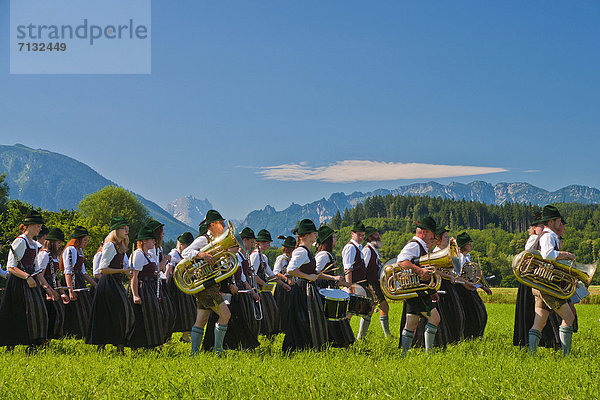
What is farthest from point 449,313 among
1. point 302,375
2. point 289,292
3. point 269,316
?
point 302,375

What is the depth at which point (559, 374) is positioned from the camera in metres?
6.72

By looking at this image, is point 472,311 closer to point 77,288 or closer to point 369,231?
point 369,231

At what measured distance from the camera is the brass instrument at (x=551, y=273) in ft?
27.2

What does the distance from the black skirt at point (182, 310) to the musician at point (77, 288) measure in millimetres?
1549

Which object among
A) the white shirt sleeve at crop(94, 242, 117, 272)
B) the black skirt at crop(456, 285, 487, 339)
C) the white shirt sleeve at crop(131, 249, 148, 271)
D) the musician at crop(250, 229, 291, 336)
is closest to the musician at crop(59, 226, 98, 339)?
the white shirt sleeve at crop(94, 242, 117, 272)

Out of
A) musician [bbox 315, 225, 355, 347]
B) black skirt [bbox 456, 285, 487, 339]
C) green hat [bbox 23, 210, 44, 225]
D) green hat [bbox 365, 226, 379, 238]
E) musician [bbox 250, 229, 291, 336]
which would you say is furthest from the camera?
green hat [bbox 365, 226, 379, 238]

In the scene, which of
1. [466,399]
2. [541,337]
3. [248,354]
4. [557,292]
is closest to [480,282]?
[541,337]

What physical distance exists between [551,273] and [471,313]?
2.95 m

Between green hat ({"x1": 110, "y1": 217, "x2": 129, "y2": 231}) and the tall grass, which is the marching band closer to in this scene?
green hat ({"x1": 110, "y1": 217, "x2": 129, "y2": 231})

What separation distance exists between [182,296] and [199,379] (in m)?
5.06

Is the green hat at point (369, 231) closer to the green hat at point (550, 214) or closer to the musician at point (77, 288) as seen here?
the green hat at point (550, 214)

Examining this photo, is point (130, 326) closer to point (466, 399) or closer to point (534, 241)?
point (466, 399)

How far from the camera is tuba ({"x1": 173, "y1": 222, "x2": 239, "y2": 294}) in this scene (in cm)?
835

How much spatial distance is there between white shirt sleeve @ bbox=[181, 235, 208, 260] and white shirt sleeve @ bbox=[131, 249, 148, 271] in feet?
2.96
